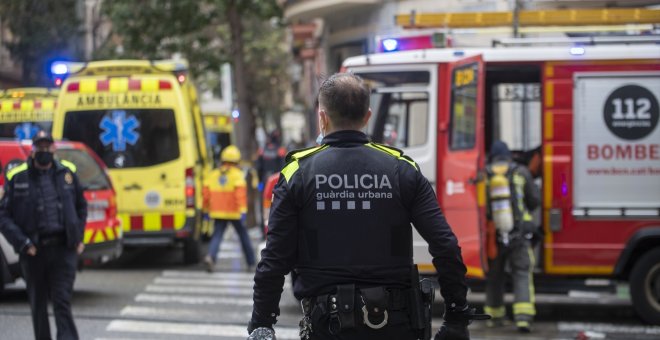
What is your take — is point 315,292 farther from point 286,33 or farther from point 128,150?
point 286,33

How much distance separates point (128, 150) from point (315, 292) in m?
10.5

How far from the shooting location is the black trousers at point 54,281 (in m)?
7.88

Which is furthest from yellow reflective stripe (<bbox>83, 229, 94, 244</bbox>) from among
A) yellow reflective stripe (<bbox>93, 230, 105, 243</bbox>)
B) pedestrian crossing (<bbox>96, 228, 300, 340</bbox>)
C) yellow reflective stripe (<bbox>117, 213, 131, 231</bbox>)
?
yellow reflective stripe (<bbox>117, 213, 131, 231</bbox>)

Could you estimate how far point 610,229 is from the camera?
9922 mm

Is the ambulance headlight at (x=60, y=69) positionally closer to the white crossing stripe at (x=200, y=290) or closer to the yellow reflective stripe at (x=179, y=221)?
the yellow reflective stripe at (x=179, y=221)

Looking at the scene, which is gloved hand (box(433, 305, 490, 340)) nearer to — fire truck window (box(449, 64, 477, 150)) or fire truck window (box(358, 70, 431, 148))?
fire truck window (box(449, 64, 477, 150))

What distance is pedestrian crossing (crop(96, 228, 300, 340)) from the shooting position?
945 cm

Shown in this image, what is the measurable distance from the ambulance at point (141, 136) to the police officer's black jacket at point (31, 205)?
5836 mm

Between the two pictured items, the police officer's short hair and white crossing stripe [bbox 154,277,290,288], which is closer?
the police officer's short hair

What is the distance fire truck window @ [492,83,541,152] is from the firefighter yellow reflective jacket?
11.4 ft

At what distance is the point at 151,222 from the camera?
14.0 metres

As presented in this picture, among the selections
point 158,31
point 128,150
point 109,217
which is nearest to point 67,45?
point 158,31

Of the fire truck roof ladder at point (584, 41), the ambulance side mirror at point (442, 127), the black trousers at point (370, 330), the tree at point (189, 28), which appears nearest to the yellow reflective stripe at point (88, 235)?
the ambulance side mirror at point (442, 127)

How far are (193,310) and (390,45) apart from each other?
10.9ft
